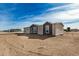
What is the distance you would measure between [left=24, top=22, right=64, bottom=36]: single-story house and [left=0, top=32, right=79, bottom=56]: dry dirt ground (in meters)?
0.05

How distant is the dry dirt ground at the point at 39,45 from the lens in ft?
6.64

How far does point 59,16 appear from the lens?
6.66 feet

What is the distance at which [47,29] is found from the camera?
2061 millimetres

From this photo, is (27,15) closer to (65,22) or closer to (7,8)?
(7,8)

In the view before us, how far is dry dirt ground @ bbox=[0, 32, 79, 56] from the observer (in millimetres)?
2023

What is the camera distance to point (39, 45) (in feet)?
6.67

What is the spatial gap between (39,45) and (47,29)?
0.66ft

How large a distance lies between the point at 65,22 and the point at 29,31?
41 cm

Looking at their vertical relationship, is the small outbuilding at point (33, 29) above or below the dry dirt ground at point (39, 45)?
above

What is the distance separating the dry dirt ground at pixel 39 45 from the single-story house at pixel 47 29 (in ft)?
0.17

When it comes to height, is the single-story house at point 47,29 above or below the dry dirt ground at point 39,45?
above

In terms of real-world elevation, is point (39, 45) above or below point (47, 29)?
below

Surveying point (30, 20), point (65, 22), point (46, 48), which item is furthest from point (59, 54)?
point (30, 20)

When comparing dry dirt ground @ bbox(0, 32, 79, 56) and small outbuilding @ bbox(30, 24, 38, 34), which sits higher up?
small outbuilding @ bbox(30, 24, 38, 34)
